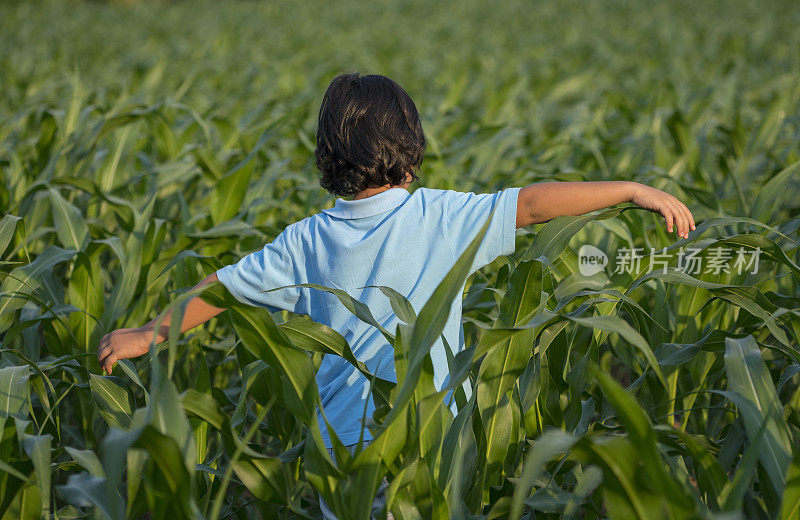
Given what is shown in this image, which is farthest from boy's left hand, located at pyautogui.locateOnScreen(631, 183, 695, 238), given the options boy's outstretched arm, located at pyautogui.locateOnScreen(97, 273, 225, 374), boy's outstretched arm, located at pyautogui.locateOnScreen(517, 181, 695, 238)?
boy's outstretched arm, located at pyautogui.locateOnScreen(97, 273, 225, 374)

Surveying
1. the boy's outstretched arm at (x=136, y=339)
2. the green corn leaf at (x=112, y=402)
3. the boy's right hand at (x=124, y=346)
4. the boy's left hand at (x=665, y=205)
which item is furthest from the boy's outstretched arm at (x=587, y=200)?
the green corn leaf at (x=112, y=402)

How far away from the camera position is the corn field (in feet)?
3.46

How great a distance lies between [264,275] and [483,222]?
40cm

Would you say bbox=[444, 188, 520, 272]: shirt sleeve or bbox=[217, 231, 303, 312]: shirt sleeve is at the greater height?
bbox=[444, 188, 520, 272]: shirt sleeve

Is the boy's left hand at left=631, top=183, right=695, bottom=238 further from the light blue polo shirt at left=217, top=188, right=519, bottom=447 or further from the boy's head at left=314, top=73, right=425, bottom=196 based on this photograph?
the boy's head at left=314, top=73, right=425, bottom=196

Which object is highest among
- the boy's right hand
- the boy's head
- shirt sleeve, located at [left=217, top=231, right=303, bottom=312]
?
the boy's head

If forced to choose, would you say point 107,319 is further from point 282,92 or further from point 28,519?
point 282,92

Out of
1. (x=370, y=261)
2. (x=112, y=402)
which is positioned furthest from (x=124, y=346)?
(x=370, y=261)

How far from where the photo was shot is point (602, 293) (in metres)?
1.29

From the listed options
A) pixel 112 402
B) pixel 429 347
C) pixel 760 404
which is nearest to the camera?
pixel 429 347

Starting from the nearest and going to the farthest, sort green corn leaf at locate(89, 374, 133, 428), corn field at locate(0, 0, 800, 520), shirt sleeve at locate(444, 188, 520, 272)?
corn field at locate(0, 0, 800, 520)
shirt sleeve at locate(444, 188, 520, 272)
green corn leaf at locate(89, 374, 133, 428)

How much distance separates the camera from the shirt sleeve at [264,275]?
1.29m

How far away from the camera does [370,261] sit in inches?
50.5

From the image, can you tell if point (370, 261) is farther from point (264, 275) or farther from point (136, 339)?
point (136, 339)
